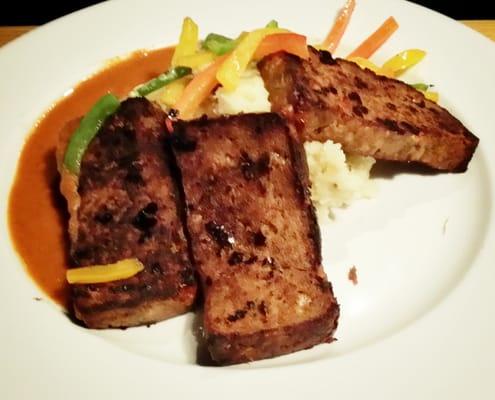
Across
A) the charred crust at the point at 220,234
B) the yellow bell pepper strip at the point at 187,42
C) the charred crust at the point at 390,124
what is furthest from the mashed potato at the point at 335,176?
the yellow bell pepper strip at the point at 187,42

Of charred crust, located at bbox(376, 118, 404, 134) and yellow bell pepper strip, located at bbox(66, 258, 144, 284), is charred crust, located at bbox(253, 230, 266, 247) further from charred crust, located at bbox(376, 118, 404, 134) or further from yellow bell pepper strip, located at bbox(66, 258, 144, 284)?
charred crust, located at bbox(376, 118, 404, 134)

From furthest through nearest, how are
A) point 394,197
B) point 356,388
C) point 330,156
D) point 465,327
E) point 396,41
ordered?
1. point 396,41
2. point 394,197
3. point 330,156
4. point 465,327
5. point 356,388

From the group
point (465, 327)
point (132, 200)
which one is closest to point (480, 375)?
point (465, 327)

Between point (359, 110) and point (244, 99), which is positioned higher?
point (359, 110)

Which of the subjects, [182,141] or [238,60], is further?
[238,60]

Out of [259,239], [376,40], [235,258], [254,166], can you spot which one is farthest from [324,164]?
[376,40]

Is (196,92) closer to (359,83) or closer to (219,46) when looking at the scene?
(219,46)

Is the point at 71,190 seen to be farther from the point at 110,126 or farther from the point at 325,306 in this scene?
the point at 325,306

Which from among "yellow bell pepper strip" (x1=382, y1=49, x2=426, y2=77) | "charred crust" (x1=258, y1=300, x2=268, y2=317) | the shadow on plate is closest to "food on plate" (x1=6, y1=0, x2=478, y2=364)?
"charred crust" (x1=258, y1=300, x2=268, y2=317)
